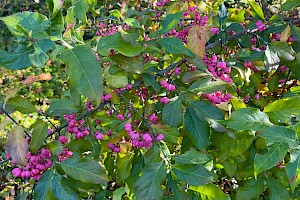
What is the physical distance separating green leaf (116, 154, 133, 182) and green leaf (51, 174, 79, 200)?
29cm

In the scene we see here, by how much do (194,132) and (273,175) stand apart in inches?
19.0

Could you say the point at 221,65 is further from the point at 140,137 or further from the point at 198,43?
the point at 140,137

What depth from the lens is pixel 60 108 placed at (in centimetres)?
125

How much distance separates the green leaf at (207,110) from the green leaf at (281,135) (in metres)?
0.25

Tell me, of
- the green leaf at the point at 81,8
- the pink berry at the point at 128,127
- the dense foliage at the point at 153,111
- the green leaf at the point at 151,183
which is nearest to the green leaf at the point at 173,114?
the dense foliage at the point at 153,111

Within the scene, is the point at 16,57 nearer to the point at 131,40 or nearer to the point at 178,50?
the point at 131,40

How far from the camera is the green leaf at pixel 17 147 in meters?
1.07

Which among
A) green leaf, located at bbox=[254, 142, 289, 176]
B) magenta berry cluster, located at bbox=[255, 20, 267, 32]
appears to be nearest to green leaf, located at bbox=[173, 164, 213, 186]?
green leaf, located at bbox=[254, 142, 289, 176]

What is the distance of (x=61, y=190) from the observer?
3.40ft

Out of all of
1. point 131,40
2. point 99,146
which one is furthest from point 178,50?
point 99,146

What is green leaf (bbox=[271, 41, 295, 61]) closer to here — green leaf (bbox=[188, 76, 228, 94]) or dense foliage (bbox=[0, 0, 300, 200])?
dense foliage (bbox=[0, 0, 300, 200])

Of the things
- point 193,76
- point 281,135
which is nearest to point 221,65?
point 193,76

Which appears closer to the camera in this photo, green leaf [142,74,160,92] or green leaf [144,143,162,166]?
green leaf [144,143,162,166]

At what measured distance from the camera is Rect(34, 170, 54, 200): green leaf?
104 centimetres
